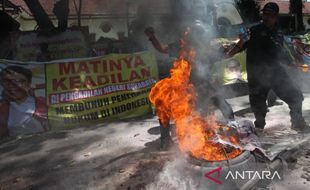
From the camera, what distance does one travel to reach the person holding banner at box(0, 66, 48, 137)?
7.55m

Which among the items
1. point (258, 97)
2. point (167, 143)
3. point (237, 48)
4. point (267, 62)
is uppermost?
point (237, 48)

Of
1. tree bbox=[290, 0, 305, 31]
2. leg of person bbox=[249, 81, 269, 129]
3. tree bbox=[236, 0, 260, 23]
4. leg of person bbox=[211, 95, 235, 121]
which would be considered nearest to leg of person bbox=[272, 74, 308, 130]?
leg of person bbox=[249, 81, 269, 129]

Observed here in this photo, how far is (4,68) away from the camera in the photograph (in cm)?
768

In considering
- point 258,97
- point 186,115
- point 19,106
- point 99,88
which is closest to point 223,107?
point 258,97

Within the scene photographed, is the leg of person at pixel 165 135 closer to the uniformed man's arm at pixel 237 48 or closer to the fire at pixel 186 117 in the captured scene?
the fire at pixel 186 117

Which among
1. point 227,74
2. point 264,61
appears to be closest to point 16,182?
point 264,61

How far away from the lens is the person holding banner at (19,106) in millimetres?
7551

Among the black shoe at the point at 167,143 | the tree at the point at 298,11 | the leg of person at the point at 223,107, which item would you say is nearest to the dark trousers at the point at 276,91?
the leg of person at the point at 223,107

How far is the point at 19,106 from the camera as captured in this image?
7.68 metres

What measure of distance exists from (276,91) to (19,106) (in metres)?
4.69

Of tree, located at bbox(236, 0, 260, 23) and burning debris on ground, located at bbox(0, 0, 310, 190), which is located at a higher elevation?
tree, located at bbox(236, 0, 260, 23)

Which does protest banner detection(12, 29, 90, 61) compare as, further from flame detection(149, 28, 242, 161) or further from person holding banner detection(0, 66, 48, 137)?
flame detection(149, 28, 242, 161)

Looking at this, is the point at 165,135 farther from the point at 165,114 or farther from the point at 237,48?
the point at 237,48

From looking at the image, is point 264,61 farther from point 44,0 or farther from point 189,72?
point 44,0
